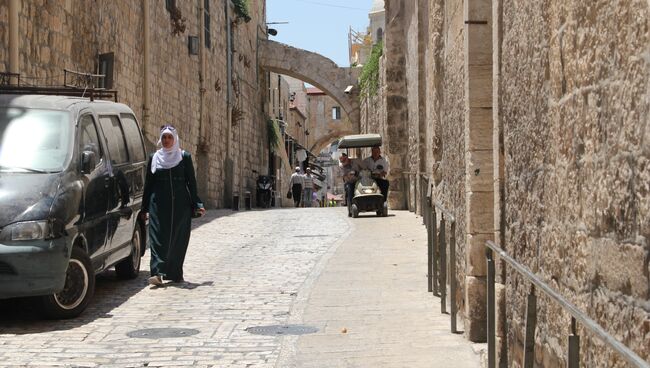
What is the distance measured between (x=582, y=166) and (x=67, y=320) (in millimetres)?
5120

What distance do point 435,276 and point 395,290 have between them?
0.70 meters

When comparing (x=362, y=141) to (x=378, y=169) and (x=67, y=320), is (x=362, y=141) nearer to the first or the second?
(x=378, y=169)

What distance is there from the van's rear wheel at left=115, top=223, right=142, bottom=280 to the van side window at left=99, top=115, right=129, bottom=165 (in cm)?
87

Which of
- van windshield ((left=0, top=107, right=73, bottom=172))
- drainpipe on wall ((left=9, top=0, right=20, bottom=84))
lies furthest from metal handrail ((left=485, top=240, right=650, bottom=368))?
drainpipe on wall ((left=9, top=0, right=20, bottom=84))

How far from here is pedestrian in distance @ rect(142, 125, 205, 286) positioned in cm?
912

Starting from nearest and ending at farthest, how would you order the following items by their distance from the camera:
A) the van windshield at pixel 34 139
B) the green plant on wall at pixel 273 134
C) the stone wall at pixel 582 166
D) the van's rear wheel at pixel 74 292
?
the stone wall at pixel 582 166, the van's rear wheel at pixel 74 292, the van windshield at pixel 34 139, the green plant on wall at pixel 273 134

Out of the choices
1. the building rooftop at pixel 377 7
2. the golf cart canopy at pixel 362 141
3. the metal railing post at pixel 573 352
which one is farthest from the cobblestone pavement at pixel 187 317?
the building rooftop at pixel 377 7

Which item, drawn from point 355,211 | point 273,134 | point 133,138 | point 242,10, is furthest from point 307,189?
point 133,138

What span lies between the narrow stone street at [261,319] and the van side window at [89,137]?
1.39 m

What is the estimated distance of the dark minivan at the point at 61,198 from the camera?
6.73m

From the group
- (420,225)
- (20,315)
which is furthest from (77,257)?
(420,225)

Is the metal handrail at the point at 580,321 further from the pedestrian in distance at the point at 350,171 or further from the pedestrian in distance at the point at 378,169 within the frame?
the pedestrian in distance at the point at 350,171

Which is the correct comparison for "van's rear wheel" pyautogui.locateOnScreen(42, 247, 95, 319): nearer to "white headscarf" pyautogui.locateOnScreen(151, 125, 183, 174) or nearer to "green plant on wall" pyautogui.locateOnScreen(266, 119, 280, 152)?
"white headscarf" pyautogui.locateOnScreen(151, 125, 183, 174)

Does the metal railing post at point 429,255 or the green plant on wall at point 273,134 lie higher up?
the green plant on wall at point 273,134
